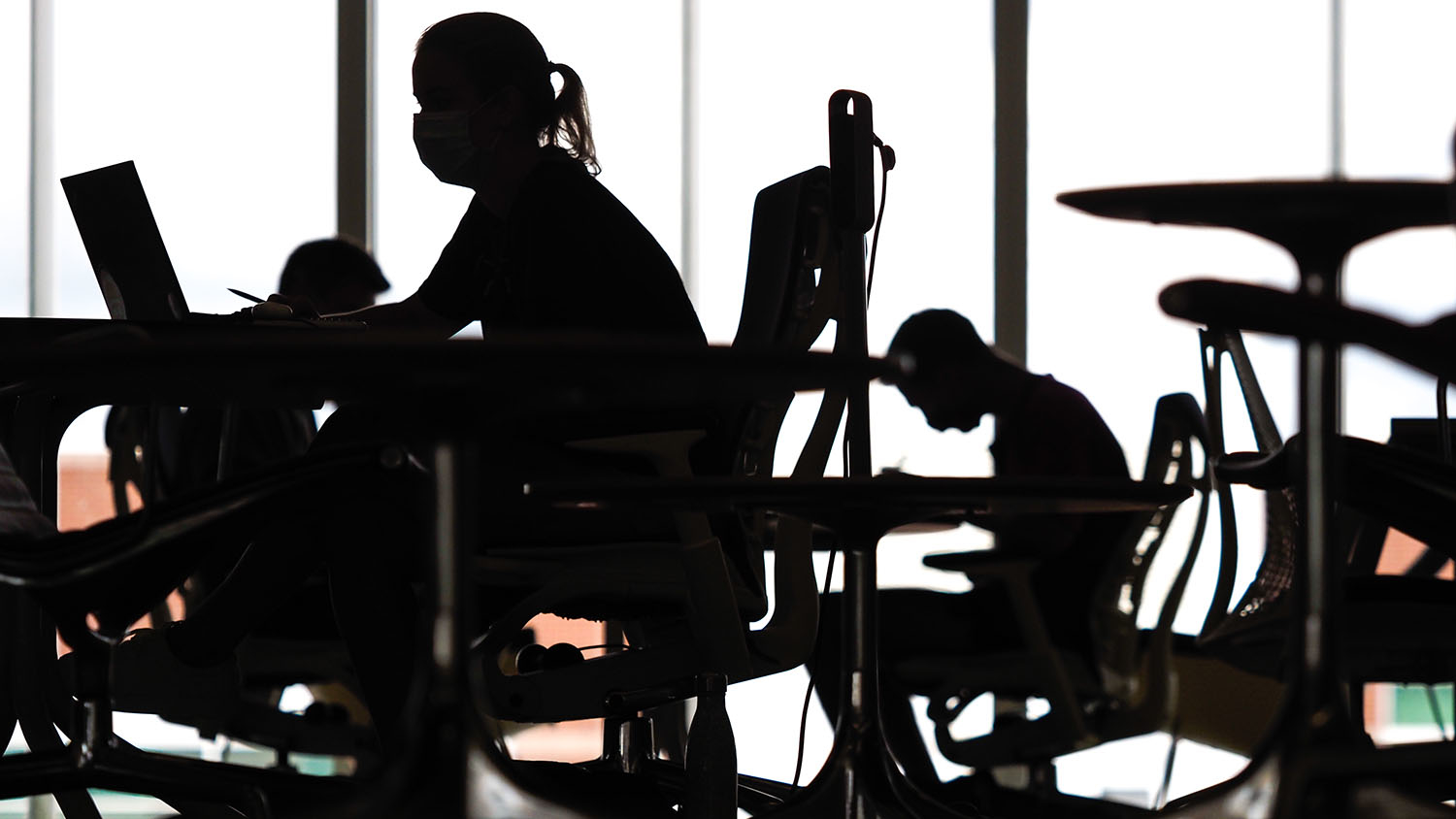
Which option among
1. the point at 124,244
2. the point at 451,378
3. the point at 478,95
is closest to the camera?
the point at 451,378

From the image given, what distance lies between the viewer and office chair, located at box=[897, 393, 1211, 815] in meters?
2.48

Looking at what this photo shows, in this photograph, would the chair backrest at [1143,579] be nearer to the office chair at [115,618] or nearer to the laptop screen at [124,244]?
the office chair at [115,618]

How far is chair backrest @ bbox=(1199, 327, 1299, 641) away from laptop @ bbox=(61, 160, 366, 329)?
4.23 feet

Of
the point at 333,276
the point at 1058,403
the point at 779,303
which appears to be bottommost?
the point at 1058,403

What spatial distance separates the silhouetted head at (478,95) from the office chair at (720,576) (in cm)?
55

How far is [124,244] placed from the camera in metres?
2.02

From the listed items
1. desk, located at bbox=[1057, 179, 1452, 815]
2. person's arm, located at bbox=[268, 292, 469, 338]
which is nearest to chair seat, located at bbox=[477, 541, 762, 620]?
person's arm, located at bbox=[268, 292, 469, 338]

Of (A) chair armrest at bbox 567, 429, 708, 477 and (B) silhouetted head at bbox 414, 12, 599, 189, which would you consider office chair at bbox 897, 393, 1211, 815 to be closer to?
(A) chair armrest at bbox 567, 429, 708, 477

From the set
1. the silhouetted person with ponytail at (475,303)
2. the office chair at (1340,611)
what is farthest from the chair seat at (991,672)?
the silhouetted person with ponytail at (475,303)

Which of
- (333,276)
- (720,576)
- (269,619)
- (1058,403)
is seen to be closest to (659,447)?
(720,576)

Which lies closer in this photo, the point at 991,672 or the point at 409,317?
the point at 409,317

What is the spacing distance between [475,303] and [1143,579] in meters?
1.24

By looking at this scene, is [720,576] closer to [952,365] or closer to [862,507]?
[862,507]

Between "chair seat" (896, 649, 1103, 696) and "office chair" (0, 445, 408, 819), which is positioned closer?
"office chair" (0, 445, 408, 819)
